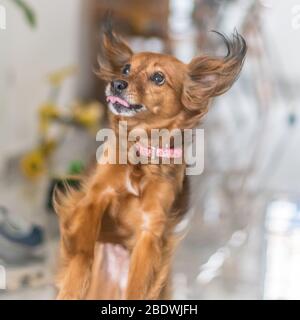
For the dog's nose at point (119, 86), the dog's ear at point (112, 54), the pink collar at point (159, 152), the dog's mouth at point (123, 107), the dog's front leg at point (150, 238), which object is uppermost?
the dog's ear at point (112, 54)

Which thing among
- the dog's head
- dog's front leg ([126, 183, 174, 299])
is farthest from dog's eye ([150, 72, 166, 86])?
dog's front leg ([126, 183, 174, 299])

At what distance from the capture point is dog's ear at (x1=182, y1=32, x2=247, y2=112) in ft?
1.67

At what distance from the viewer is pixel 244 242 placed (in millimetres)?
777

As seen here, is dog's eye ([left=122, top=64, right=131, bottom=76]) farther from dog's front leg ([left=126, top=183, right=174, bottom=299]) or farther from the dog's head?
dog's front leg ([left=126, top=183, right=174, bottom=299])

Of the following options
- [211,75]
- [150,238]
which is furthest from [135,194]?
[211,75]

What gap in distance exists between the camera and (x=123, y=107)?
1.74ft

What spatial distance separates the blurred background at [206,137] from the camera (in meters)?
0.67

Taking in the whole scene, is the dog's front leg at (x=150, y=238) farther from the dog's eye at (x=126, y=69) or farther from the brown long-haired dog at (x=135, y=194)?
the dog's eye at (x=126, y=69)

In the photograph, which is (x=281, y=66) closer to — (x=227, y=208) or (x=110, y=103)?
(x=227, y=208)

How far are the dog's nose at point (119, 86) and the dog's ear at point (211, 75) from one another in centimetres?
6

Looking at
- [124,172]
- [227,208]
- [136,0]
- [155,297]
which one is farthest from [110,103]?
[136,0]

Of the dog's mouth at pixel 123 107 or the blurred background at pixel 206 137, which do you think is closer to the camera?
the dog's mouth at pixel 123 107

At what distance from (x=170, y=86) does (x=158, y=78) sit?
0.02 metres

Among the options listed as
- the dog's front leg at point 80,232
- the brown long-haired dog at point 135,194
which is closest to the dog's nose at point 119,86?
the brown long-haired dog at point 135,194
